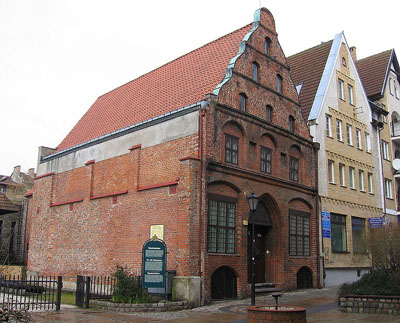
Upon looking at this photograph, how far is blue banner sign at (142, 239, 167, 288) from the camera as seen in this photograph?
53.4ft

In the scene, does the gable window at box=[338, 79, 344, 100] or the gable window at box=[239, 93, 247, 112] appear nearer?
the gable window at box=[239, 93, 247, 112]

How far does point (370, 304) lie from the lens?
14258mm

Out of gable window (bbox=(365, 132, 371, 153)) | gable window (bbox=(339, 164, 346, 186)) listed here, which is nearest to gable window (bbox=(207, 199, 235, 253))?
gable window (bbox=(339, 164, 346, 186))

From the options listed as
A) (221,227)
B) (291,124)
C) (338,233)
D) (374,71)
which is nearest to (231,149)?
(221,227)

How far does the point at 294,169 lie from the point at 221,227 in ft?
23.7

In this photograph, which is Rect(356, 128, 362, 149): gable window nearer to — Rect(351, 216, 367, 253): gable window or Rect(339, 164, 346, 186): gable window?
Rect(339, 164, 346, 186): gable window

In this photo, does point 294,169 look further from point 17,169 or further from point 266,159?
point 17,169

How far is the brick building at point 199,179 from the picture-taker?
18453 mm

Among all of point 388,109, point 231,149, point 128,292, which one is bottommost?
point 128,292

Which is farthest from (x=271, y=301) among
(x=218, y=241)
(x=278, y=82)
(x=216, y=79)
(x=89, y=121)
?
(x=89, y=121)

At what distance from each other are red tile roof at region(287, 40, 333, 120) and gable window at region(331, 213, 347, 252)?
6270 mm

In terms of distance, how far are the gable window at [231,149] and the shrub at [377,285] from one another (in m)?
7.20

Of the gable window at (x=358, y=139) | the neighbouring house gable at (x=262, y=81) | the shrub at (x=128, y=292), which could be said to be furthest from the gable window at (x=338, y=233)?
the shrub at (x=128, y=292)

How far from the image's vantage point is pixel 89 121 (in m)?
29.8
